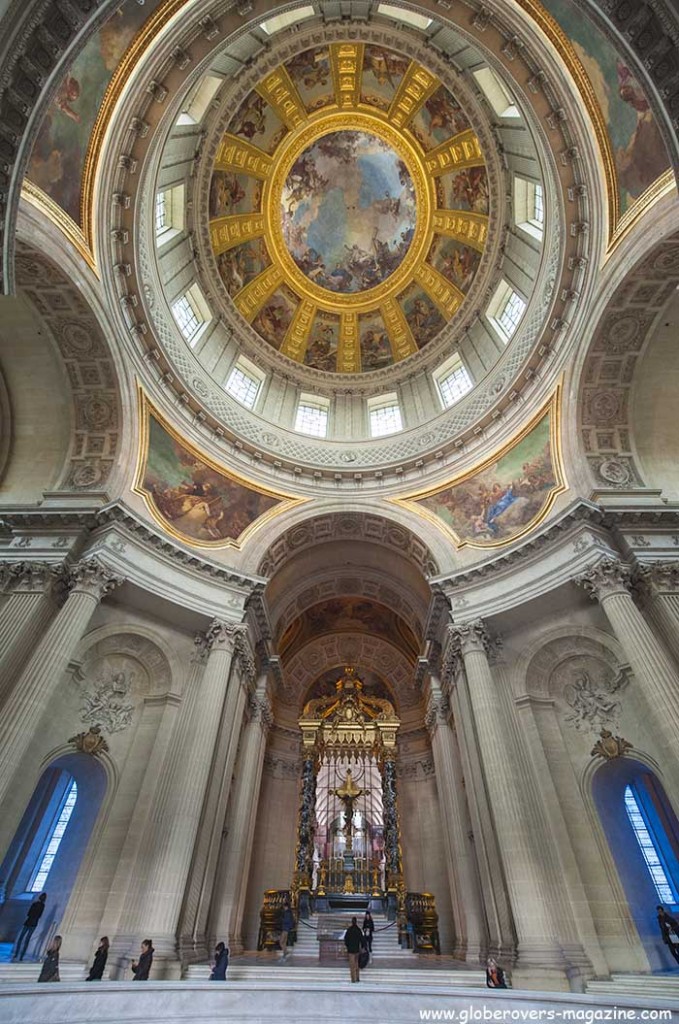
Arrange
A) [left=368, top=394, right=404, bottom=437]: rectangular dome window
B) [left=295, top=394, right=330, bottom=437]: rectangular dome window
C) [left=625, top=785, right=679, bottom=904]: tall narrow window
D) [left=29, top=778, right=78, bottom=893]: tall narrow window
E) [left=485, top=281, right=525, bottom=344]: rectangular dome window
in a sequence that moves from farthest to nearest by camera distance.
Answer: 1. [left=295, top=394, right=330, bottom=437]: rectangular dome window
2. [left=368, top=394, right=404, bottom=437]: rectangular dome window
3. [left=485, top=281, right=525, bottom=344]: rectangular dome window
4. [left=29, top=778, right=78, bottom=893]: tall narrow window
5. [left=625, top=785, right=679, bottom=904]: tall narrow window

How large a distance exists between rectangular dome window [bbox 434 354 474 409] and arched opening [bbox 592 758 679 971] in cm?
1352

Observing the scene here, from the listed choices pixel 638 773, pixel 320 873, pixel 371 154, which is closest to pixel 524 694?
pixel 638 773

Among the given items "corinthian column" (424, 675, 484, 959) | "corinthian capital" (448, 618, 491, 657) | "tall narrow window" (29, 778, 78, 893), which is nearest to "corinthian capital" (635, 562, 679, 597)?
"corinthian capital" (448, 618, 491, 657)

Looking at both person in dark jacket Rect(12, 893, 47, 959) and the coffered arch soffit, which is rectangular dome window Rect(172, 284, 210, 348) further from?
person in dark jacket Rect(12, 893, 47, 959)

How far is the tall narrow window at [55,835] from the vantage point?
36.6ft

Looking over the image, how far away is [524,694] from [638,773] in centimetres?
296

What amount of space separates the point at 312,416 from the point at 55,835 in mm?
16918

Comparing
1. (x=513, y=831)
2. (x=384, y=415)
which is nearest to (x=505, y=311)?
(x=384, y=415)

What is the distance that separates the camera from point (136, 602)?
13.8m

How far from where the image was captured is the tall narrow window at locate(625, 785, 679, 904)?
10766 millimetres

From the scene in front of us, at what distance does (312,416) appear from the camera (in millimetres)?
22500

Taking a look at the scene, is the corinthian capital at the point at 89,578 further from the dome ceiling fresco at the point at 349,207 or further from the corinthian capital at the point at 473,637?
the dome ceiling fresco at the point at 349,207

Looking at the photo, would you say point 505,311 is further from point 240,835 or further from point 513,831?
point 240,835

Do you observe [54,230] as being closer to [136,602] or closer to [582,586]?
[136,602]
